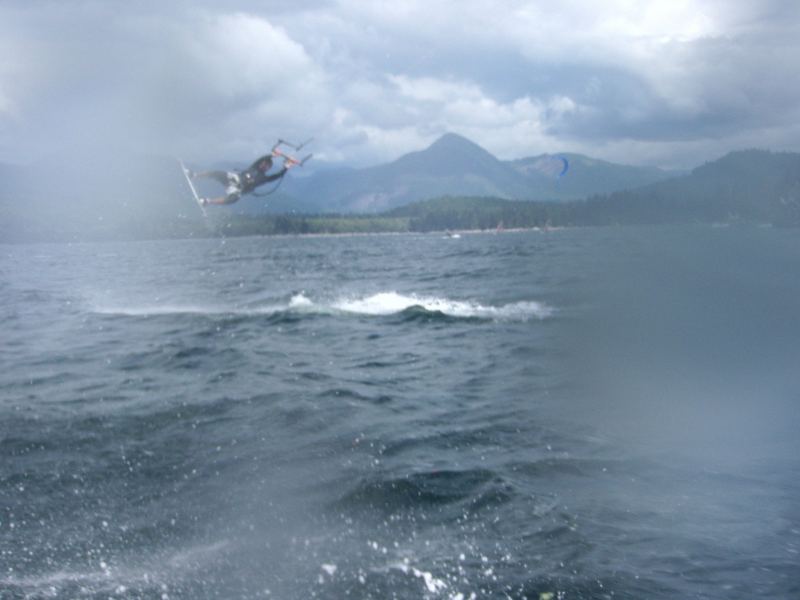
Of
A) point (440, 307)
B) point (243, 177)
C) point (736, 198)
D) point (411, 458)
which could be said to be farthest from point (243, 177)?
point (736, 198)

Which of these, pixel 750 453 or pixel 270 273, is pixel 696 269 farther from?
pixel 270 273

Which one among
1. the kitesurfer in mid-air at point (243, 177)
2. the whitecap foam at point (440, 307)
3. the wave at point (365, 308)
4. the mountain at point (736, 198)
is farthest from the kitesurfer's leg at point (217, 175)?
the mountain at point (736, 198)

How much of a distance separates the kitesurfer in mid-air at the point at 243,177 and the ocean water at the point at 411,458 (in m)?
4.48

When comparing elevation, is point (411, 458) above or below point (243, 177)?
below

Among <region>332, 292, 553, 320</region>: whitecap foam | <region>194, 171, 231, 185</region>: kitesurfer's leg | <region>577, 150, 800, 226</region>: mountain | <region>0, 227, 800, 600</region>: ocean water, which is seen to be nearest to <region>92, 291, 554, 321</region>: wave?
<region>332, 292, 553, 320</region>: whitecap foam

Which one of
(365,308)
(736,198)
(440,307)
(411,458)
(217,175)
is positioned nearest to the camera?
(411,458)

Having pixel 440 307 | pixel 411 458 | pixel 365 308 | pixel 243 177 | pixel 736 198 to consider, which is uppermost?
pixel 736 198

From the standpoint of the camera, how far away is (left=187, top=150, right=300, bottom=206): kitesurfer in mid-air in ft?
37.9

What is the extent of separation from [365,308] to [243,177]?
760 inches

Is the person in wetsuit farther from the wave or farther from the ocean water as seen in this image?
the wave

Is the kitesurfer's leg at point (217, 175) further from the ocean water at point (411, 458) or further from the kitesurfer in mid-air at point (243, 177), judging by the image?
the ocean water at point (411, 458)

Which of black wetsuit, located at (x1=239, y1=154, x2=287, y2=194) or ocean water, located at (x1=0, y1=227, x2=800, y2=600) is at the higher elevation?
black wetsuit, located at (x1=239, y1=154, x2=287, y2=194)

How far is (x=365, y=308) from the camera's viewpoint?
30906mm

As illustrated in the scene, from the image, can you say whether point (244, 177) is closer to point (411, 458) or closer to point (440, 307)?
point (411, 458)
